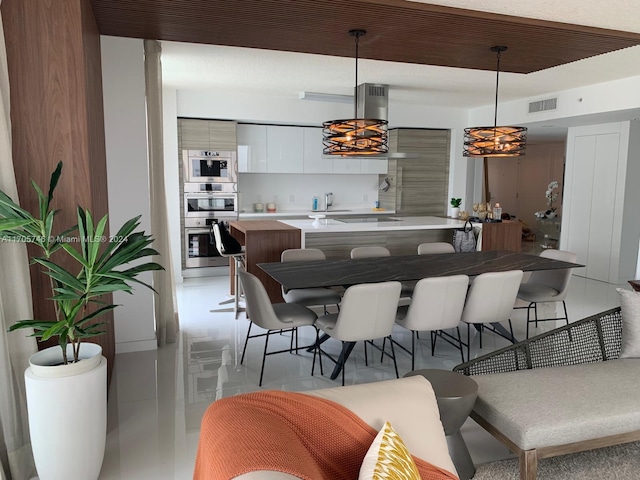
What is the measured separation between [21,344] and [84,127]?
1189mm

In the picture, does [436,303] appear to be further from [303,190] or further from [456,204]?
[303,190]

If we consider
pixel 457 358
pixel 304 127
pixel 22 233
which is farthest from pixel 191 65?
pixel 457 358

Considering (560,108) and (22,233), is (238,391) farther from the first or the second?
(560,108)

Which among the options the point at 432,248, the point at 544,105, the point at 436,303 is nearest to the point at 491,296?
the point at 436,303

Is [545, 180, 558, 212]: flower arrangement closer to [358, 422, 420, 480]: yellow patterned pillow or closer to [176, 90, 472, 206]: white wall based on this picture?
[176, 90, 472, 206]: white wall

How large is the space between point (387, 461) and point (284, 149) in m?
6.80

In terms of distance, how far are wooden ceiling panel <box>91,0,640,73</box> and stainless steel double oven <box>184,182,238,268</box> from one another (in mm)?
3423

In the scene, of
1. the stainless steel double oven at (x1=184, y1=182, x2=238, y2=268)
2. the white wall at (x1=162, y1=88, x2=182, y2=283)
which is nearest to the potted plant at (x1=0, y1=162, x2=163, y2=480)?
the white wall at (x1=162, y1=88, x2=182, y2=283)

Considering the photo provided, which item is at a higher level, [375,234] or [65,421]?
[375,234]

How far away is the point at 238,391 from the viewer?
11.4 feet

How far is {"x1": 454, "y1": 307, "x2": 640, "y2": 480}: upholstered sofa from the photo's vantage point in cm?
215

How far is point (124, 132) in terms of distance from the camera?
399 centimetres

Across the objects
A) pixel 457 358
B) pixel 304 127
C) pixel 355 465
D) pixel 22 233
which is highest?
pixel 304 127

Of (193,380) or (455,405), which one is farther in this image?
(193,380)
